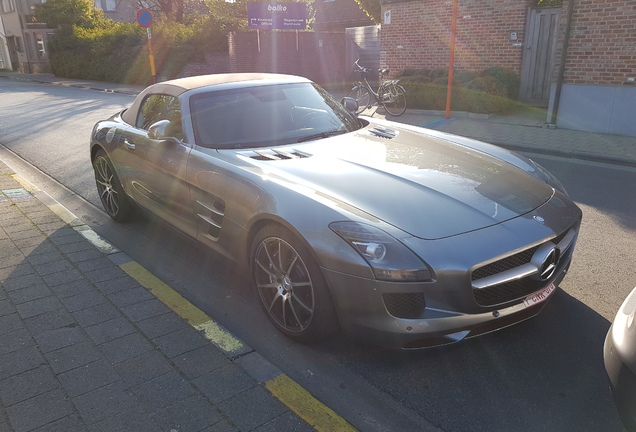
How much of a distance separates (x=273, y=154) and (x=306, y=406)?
1.76m

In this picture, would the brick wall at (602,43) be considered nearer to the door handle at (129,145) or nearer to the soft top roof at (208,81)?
the soft top roof at (208,81)

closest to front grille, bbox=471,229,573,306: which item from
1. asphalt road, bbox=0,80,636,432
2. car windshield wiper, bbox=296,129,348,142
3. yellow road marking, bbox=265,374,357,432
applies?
asphalt road, bbox=0,80,636,432

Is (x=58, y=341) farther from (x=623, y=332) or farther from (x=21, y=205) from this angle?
(x=21, y=205)

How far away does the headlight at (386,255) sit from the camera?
8.13 ft

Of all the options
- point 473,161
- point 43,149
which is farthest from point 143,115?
point 43,149

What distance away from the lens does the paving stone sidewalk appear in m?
2.41

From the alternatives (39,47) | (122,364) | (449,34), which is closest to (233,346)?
(122,364)

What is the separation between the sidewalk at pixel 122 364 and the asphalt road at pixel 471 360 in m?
0.18

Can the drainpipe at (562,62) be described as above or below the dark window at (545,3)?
below

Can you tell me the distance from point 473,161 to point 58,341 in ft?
9.74

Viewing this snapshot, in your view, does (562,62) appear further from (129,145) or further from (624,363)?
(624,363)

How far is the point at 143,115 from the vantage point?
473cm

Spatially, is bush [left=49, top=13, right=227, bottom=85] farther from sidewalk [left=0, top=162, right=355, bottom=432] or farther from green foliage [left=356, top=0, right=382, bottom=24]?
sidewalk [left=0, top=162, right=355, bottom=432]

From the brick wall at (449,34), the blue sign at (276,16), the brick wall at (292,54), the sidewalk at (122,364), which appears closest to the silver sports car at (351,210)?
the sidewalk at (122,364)
